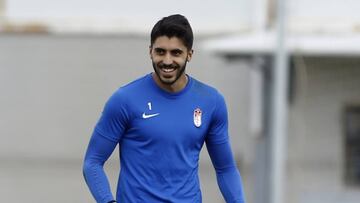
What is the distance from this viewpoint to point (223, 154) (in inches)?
169

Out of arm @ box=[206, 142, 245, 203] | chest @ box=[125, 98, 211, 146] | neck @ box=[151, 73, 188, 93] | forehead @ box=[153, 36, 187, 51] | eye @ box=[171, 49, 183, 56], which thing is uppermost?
forehead @ box=[153, 36, 187, 51]

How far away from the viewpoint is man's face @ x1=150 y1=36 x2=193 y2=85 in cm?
397

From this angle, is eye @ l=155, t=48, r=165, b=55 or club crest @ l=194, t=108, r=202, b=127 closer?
eye @ l=155, t=48, r=165, b=55

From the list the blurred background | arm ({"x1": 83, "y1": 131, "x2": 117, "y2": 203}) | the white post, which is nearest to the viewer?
arm ({"x1": 83, "y1": 131, "x2": 117, "y2": 203})

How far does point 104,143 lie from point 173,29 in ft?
1.55

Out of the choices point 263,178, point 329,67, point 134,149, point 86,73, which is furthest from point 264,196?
point 134,149

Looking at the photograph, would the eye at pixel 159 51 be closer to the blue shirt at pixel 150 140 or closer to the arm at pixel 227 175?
the blue shirt at pixel 150 140

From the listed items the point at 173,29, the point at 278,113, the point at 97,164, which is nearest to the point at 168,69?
the point at 173,29

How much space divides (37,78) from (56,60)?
32cm

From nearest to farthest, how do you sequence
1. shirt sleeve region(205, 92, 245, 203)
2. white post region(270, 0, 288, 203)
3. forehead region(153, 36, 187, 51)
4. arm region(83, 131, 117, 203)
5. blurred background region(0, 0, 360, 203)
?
forehead region(153, 36, 187, 51) < arm region(83, 131, 117, 203) < shirt sleeve region(205, 92, 245, 203) < white post region(270, 0, 288, 203) < blurred background region(0, 0, 360, 203)

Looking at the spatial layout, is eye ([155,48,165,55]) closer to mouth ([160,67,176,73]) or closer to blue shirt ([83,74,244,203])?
mouth ([160,67,176,73])

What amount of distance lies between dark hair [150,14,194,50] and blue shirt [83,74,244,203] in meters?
0.20

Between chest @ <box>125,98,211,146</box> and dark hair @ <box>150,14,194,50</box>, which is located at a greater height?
dark hair @ <box>150,14,194,50</box>

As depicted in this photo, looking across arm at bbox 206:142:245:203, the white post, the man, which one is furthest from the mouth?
the white post
